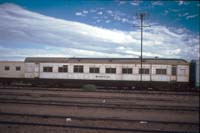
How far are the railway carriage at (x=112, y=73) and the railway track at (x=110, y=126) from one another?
1494 centimetres

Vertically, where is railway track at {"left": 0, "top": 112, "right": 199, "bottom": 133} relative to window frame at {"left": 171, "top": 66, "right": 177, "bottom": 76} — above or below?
below

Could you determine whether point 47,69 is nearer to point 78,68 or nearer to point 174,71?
point 78,68

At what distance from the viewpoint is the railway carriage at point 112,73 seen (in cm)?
2372

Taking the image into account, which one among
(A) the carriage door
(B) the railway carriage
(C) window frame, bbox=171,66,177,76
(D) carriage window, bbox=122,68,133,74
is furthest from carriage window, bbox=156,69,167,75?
(D) carriage window, bbox=122,68,133,74

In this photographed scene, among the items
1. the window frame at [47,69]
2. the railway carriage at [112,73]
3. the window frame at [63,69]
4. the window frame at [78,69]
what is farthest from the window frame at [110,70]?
the window frame at [47,69]

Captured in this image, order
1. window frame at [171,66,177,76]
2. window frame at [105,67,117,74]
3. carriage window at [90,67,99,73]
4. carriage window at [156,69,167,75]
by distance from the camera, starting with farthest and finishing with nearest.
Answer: carriage window at [90,67,99,73] → window frame at [105,67,117,74] → carriage window at [156,69,167,75] → window frame at [171,66,177,76]

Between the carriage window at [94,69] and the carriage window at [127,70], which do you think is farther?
the carriage window at [94,69]

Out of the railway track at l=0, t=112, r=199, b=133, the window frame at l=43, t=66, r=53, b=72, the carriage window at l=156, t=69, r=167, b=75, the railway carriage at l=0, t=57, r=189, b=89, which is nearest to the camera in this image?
the railway track at l=0, t=112, r=199, b=133

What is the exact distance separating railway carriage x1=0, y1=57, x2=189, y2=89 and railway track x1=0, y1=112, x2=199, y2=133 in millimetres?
14943

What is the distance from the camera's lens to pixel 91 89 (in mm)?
20906

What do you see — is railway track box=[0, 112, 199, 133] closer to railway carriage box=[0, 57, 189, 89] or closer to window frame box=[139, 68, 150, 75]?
railway carriage box=[0, 57, 189, 89]

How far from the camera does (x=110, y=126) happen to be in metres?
8.06

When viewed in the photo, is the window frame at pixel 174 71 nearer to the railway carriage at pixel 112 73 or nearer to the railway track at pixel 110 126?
the railway carriage at pixel 112 73

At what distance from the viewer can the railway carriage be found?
77.8 feet
